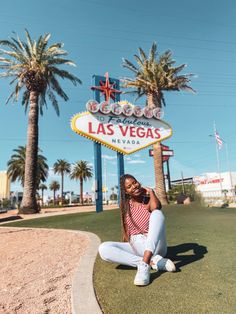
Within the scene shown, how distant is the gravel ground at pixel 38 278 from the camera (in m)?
2.66

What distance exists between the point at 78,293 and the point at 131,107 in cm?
1345

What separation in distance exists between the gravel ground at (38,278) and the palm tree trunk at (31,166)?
14736 millimetres

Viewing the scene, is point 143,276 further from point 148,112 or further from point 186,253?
point 148,112

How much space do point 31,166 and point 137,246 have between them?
18.8 metres

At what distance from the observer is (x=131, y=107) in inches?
604

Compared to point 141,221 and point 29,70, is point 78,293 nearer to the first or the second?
point 141,221

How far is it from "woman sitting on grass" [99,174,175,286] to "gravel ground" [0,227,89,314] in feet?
2.39

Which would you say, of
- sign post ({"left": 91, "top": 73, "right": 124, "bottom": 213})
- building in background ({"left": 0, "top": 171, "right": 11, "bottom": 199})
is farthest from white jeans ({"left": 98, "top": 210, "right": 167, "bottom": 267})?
building in background ({"left": 0, "top": 171, "right": 11, "bottom": 199})

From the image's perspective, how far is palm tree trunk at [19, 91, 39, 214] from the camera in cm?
2011

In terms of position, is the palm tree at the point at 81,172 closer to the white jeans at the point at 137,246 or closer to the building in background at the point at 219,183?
the building in background at the point at 219,183

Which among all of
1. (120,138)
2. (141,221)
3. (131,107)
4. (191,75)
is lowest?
(141,221)

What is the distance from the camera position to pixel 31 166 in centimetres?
2056

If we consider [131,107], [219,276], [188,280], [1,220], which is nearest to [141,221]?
[188,280]

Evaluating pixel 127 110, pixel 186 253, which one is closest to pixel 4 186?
pixel 127 110
